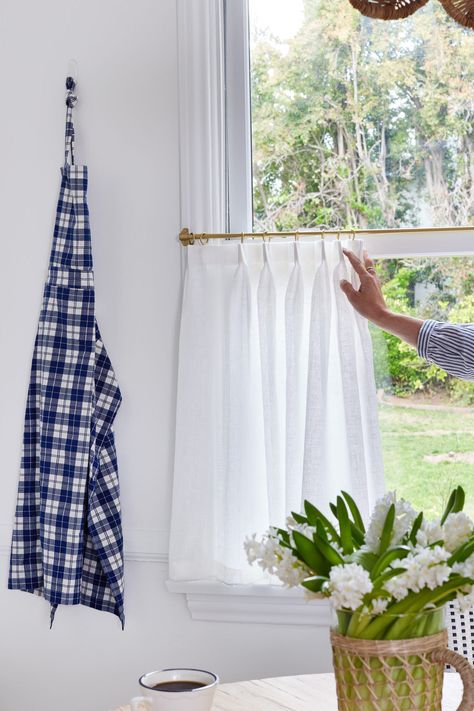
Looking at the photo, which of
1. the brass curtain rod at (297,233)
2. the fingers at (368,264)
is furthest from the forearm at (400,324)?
the brass curtain rod at (297,233)

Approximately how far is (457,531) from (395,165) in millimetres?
1265

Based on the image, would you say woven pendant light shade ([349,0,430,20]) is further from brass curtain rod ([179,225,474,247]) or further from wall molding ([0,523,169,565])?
wall molding ([0,523,169,565])

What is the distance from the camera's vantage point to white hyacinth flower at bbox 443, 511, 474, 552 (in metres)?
1.06

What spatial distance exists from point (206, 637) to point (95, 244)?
3.36 ft

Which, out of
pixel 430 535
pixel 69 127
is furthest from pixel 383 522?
pixel 69 127

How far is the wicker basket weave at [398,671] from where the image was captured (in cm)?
103

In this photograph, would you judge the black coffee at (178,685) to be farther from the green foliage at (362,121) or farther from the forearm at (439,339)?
the green foliage at (362,121)

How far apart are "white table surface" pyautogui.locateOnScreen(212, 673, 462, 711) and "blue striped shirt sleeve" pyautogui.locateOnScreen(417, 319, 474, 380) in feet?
2.19

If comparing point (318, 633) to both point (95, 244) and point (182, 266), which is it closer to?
point (182, 266)

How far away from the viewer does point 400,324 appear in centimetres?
193

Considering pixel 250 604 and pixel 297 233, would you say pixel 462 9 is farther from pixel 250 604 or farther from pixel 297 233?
pixel 250 604

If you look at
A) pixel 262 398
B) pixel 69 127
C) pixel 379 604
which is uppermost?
pixel 69 127

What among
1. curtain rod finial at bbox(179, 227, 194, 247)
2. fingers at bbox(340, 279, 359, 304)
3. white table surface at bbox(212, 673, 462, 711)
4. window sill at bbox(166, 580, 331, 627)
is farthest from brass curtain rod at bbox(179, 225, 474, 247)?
white table surface at bbox(212, 673, 462, 711)

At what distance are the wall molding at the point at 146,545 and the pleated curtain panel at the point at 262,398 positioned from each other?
77 millimetres
